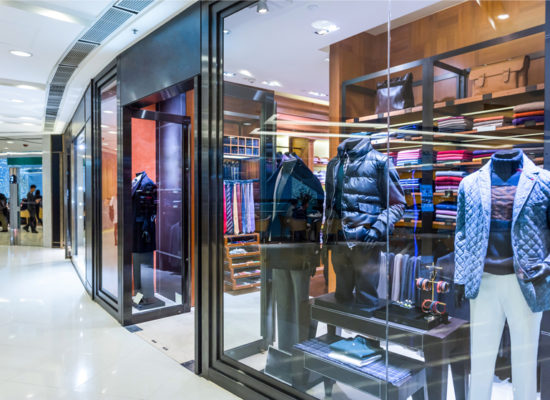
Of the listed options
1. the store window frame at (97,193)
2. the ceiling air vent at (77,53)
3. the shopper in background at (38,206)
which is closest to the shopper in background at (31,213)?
the shopper in background at (38,206)

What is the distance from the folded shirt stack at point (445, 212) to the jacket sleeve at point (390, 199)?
0.17 meters

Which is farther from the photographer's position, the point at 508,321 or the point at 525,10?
the point at 508,321

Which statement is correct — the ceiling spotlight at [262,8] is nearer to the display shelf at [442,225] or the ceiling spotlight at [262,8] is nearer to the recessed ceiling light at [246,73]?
the recessed ceiling light at [246,73]

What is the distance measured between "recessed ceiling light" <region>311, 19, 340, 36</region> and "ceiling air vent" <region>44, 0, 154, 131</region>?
1544 mm

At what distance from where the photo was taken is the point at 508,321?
161cm

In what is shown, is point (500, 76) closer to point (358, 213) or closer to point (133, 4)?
point (358, 213)

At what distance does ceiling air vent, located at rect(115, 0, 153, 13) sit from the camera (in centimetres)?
302

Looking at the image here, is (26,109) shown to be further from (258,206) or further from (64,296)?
(258,206)

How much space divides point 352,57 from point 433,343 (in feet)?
4.84

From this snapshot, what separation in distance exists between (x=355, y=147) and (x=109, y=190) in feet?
11.6

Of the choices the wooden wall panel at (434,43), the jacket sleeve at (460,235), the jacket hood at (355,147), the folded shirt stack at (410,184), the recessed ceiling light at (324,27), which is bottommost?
the jacket sleeve at (460,235)

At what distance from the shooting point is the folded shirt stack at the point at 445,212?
170 cm

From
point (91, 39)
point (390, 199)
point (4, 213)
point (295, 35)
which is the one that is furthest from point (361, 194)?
point (4, 213)

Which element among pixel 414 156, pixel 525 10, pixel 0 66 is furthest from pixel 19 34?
pixel 525 10
